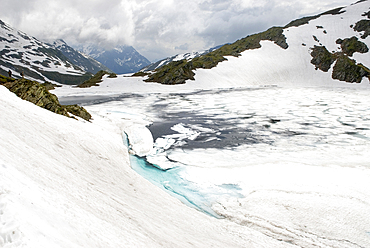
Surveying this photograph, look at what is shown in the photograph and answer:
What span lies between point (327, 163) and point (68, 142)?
15938mm

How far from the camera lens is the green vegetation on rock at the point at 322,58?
9875 cm

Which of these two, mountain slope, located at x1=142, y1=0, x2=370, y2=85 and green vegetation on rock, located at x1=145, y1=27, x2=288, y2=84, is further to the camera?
mountain slope, located at x1=142, y1=0, x2=370, y2=85

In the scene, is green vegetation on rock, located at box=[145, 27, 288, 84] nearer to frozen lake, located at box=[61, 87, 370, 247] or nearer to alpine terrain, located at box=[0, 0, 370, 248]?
alpine terrain, located at box=[0, 0, 370, 248]

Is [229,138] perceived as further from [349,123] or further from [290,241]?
[349,123]

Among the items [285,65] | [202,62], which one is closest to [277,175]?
[202,62]

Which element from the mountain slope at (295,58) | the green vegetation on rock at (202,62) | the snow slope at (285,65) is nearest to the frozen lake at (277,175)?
the snow slope at (285,65)

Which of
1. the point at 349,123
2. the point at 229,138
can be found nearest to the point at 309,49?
the point at 349,123

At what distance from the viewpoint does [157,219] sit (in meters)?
8.08

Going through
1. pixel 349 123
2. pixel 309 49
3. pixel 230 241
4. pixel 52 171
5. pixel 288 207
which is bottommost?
pixel 230 241

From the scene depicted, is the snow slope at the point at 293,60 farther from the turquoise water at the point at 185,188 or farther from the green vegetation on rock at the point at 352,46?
the turquoise water at the point at 185,188

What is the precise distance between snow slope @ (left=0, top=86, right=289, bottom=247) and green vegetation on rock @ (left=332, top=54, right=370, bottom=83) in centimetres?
10734

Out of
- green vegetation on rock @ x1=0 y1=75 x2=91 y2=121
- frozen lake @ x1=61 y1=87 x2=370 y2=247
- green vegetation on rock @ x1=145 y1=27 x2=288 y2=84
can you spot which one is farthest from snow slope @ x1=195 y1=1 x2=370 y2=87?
green vegetation on rock @ x1=0 y1=75 x2=91 y2=121

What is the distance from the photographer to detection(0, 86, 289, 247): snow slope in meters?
4.71

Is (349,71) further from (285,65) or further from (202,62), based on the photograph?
(202,62)
